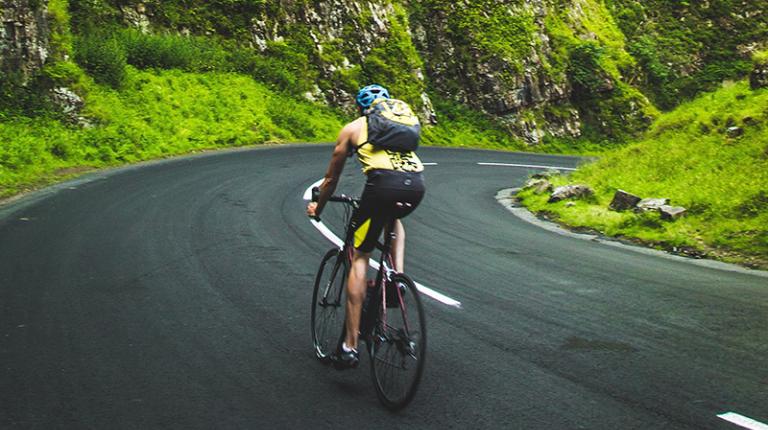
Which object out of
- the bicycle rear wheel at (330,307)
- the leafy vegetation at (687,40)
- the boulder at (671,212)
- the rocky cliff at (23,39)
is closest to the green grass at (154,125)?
the rocky cliff at (23,39)

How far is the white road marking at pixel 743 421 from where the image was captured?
3.98 metres

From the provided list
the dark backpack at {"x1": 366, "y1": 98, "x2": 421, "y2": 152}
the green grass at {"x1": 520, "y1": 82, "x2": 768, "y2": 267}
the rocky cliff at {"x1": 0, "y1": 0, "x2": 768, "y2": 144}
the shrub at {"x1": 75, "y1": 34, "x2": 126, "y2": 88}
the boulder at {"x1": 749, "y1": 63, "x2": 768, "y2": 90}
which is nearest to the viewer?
the dark backpack at {"x1": 366, "y1": 98, "x2": 421, "y2": 152}

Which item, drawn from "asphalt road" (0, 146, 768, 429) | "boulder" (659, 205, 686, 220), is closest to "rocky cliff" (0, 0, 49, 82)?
"asphalt road" (0, 146, 768, 429)

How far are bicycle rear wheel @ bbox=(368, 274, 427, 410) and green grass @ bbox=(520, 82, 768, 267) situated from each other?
7267 millimetres

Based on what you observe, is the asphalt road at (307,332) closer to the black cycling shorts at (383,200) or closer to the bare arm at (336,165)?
the black cycling shorts at (383,200)

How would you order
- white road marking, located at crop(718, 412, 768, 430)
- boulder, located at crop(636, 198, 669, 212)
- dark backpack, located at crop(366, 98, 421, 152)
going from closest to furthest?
white road marking, located at crop(718, 412, 768, 430), dark backpack, located at crop(366, 98, 421, 152), boulder, located at crop(636, 198, 669, 212)

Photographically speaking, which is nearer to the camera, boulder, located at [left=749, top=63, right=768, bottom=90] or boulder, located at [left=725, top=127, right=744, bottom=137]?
boulder, located at [left=725, top=127, right=744, bottom=137]

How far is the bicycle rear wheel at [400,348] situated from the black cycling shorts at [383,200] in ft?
1.37

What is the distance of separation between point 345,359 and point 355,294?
49 cm

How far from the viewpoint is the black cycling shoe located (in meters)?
4.62

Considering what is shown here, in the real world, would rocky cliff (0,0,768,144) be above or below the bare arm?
above

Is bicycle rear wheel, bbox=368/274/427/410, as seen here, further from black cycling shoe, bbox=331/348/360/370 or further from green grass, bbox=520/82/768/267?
green grass, bbox=520/82/768/267

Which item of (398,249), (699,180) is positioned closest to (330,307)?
(398,249)

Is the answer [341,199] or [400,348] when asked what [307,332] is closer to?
[341,199]
